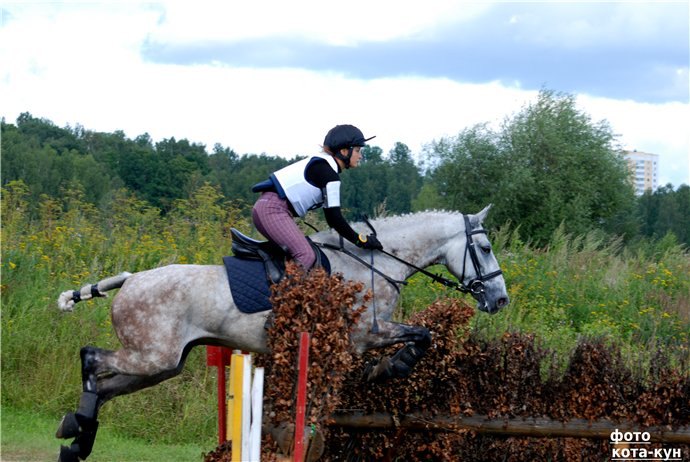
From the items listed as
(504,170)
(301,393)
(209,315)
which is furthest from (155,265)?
(504,170)

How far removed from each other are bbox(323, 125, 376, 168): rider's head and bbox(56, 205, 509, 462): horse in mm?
638

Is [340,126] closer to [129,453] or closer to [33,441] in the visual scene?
[129,453]

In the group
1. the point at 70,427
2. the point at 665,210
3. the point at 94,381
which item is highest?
the point at 94,381

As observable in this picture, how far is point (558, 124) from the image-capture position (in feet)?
95.8

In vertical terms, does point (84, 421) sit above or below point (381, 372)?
below

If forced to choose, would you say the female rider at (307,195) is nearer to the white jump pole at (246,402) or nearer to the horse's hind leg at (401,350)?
the horse's hind leg at (401,350)

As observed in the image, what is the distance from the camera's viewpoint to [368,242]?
6.68 metres

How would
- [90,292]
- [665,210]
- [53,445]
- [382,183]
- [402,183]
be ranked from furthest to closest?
[665,210], [402,183], [382,183], [53,445], [90,292]

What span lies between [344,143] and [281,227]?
2.68 feet

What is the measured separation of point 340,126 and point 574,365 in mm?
2707

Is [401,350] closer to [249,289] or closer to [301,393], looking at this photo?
[249,289]

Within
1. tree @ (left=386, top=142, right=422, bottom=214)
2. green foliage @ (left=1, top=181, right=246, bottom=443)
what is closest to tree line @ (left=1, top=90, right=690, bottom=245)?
tree @ (left=386, top=142, right=422, bottom=214)

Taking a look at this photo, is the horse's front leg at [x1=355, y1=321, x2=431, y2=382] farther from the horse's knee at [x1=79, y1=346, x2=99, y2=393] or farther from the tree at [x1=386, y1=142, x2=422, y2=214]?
the tree at [x1=386, y1=142, x2=422, y2=214]

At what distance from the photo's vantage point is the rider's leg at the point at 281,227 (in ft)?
20.9
